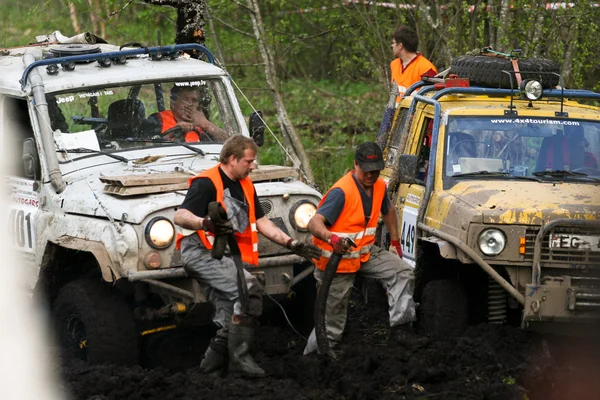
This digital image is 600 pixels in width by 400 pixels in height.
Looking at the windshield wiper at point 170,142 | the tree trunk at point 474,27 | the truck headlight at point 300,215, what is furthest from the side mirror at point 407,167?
the tree trunk at point 474,27

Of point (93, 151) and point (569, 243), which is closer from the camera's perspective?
point (569, 243)

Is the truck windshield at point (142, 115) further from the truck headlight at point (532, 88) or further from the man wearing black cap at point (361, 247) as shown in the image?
the truck headlight at point (532, 88)

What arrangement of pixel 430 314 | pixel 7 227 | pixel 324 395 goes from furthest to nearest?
1. pixel 7 227
2. pixel 430 314
3. pixel 324 395

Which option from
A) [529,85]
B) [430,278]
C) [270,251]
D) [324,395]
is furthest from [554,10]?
[324,395]

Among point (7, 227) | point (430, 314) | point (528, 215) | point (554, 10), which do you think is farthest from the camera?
point (554, 10)

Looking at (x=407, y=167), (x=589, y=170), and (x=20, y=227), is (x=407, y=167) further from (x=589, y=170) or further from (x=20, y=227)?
(x=20, y=227)

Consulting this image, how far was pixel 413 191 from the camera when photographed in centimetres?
949

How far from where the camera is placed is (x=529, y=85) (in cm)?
948

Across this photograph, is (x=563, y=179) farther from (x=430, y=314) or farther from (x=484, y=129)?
(x=430, y=314)

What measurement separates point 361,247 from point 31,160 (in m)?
2.65

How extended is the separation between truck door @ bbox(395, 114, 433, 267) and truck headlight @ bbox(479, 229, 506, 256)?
106 centimetres

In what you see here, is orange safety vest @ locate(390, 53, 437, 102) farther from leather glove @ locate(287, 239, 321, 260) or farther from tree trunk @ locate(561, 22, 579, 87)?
leather glove @ locate(287, 239, 321, 260)

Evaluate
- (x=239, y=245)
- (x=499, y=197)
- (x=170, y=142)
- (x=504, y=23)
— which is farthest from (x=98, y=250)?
(x=504, y=23)

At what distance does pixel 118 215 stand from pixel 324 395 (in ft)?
6.74
